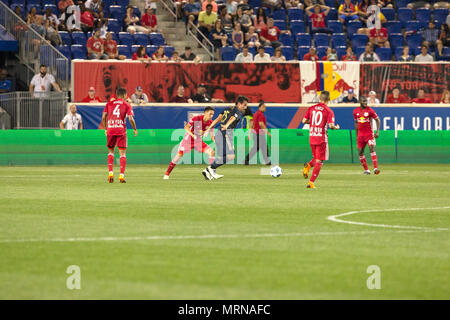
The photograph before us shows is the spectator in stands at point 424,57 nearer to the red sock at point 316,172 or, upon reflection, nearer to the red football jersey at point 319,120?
the red football jersey at point 319,120

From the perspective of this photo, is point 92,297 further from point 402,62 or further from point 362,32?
point 362,32

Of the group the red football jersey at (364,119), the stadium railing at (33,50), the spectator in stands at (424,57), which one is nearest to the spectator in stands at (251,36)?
the spectator in stands at (424,57)

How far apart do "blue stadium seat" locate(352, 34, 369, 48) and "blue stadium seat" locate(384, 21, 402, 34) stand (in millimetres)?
1870

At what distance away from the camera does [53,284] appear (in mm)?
7484

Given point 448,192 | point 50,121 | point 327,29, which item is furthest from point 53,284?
point 327,29

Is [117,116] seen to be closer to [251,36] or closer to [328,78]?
[328,78]

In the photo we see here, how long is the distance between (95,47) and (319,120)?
14.8m

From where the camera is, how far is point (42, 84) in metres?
31.3

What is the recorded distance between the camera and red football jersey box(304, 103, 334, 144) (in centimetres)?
1936

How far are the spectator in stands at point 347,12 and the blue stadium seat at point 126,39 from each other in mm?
8915

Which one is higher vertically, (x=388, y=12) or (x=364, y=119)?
(x=388, y=12)

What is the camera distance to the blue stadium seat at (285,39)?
35688 millimetres

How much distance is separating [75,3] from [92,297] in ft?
93.5

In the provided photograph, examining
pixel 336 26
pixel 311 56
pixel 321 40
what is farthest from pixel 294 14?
pixel 311 56
